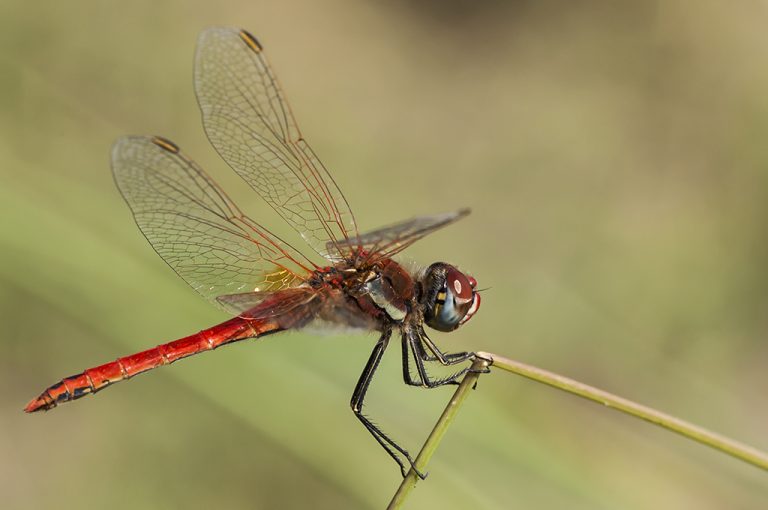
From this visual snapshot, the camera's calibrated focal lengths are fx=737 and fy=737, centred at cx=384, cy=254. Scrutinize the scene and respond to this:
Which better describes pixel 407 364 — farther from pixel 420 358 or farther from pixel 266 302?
pixel 266 302

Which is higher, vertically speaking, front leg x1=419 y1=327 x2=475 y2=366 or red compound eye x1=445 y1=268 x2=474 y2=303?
red compound eye x1=445 y1=268 x2=474 y2=303

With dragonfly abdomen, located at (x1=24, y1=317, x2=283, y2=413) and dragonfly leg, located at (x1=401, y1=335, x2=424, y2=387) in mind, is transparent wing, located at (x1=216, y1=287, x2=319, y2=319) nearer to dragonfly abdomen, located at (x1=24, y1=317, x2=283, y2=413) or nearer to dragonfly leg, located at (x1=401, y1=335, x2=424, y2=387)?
dragonfly abdomen, located at (x1=24, y1=317, x2=283, y2=413)

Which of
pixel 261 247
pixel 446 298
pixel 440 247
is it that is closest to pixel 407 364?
pixel 446 298

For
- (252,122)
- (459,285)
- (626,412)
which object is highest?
(252,122)

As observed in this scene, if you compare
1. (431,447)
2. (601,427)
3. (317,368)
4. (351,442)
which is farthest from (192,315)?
(601,427)

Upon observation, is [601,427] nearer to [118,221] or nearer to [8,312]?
[118,221]

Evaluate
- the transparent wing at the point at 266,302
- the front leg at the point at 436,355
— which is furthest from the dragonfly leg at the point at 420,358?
the transparent wing at the point at 266,302

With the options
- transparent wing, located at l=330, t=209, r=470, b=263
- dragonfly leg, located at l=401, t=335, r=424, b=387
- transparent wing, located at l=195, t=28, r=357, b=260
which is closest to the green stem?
transparent wing, located at l=330, t=209, r=470, b=263
